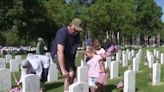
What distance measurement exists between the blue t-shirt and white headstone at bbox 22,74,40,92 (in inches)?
32.8

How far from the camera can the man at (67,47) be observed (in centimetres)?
903

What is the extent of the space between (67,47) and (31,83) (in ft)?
4.49

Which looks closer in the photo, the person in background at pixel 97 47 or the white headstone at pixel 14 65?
the person in background at pixel 97 47

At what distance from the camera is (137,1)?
9369 centimetres

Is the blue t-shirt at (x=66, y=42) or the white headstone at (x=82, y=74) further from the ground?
the blue t-shirt at (x=66, y=42)

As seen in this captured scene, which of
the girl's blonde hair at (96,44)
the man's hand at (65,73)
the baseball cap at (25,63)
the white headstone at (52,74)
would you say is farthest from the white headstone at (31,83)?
the white headstone at (52,74)

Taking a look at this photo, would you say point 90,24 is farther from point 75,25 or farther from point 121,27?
point 75,25

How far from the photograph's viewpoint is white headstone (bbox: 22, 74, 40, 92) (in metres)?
9.86

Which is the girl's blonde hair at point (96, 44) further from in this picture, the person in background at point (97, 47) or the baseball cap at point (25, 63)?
the baseball cap at point (25, 63)

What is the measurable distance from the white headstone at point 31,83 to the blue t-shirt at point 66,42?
83cm

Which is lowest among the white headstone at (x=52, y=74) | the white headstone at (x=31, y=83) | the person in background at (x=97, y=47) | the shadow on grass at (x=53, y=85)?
the shadow on grass at (x=53, y=85)

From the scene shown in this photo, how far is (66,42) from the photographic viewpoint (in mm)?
9172

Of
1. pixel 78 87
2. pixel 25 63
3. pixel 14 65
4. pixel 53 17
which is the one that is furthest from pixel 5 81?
pixel 53 17

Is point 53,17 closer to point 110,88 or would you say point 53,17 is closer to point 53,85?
point 53,85
